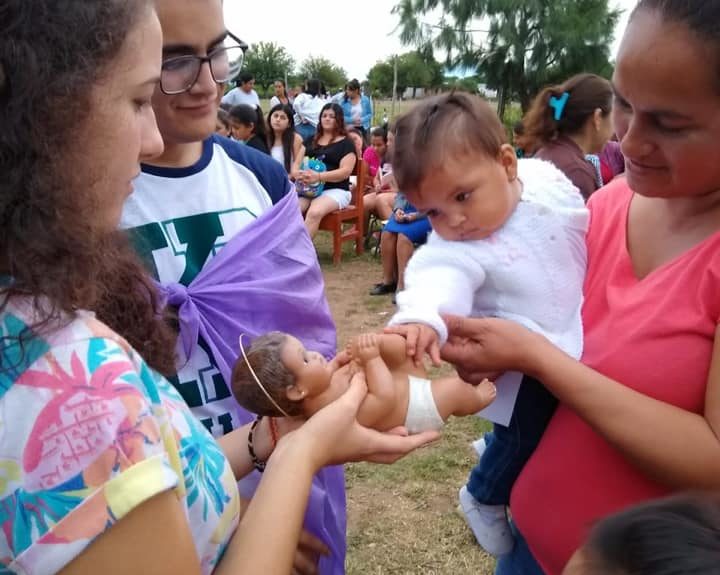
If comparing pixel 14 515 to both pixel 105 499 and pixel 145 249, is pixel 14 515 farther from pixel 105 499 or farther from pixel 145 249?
pixel 145 249

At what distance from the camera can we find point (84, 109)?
2.62 ft

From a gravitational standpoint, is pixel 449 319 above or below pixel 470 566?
above

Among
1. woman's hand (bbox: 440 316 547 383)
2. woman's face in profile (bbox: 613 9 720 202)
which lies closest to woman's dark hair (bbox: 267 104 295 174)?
woman's hand (bbox: 440 316 547 383)

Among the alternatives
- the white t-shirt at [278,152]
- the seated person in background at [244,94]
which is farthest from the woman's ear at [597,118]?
the seated person in background at [244,94]

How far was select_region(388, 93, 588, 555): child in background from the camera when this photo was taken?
1.66 m

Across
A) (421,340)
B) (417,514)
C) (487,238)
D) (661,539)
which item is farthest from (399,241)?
(661,539)

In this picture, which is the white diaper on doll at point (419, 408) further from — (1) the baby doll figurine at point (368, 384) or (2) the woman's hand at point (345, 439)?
(2) the woman's hand at point (345, 439)

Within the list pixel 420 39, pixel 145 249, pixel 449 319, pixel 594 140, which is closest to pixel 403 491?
pixel 449 319

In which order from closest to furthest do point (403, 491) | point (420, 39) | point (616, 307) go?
point (616, 307)
point (403, 491)
point (420, 39)

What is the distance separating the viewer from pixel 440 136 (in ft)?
5.54

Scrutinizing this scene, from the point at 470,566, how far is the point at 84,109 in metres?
2.92

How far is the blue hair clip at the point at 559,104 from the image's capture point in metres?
4.48

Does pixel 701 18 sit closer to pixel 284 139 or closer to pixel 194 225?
pixel 194 225

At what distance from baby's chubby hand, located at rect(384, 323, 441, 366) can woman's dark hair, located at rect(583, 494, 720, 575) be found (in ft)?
2.48
